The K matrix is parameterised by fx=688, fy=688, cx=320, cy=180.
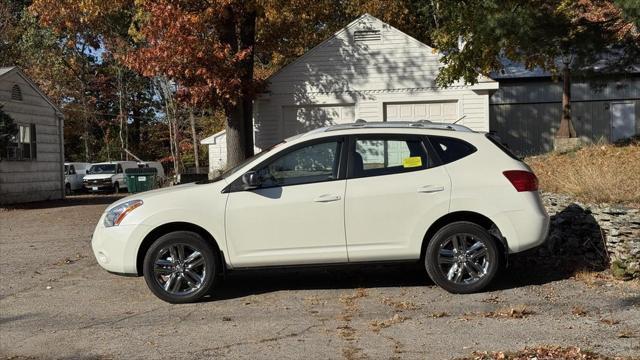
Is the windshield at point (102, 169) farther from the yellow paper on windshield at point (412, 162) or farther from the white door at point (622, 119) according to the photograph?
the yellow paper on windshield at point (412, 162)

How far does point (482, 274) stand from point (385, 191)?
52.0 inches

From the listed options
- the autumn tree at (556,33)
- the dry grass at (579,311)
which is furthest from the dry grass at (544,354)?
the autumn tree at (556,33)

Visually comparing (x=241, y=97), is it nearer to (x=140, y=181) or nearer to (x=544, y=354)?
(x=544, y=354)

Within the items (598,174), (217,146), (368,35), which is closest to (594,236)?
(598,174)

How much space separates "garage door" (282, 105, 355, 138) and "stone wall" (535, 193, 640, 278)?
1035 centimetres

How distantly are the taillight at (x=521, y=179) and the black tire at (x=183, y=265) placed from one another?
10.4ft

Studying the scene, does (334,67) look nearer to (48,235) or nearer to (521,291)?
→ (48,235)

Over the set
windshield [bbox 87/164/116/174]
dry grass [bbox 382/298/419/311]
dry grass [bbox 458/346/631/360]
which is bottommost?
dry grass [bbox 458/346/631/360]

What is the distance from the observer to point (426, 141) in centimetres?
732

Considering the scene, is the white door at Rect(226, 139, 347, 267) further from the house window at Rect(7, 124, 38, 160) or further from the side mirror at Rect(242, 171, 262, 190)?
the house window at Rect(7, 124, 38, 160)

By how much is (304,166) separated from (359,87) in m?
11.8

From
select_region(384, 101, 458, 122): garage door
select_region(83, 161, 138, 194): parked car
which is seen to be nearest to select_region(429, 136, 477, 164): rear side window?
select_region(384, 101, 458, 122): garage door

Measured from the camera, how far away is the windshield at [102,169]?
34062 millimetres

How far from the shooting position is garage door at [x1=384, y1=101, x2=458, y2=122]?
18562mm
